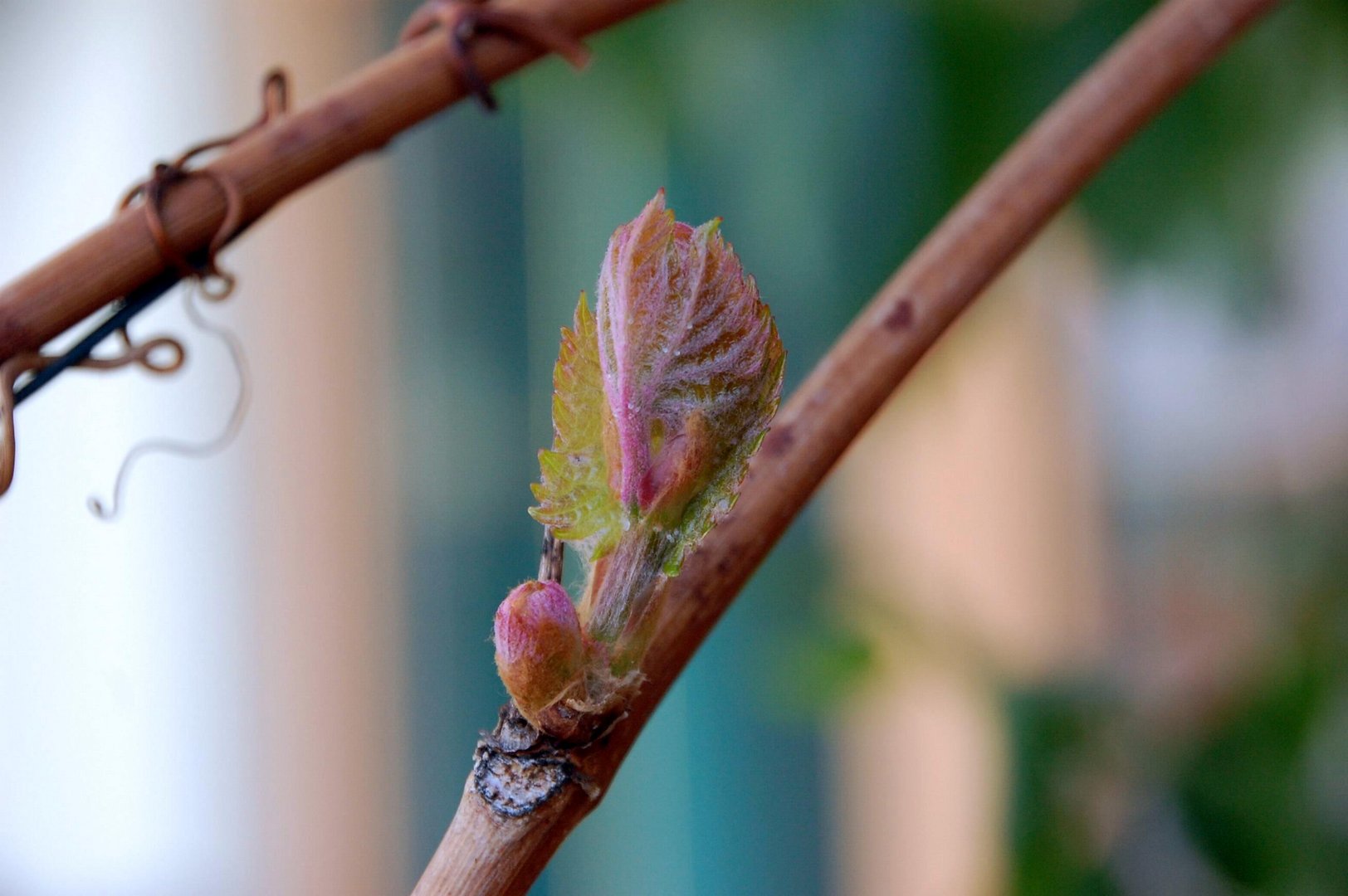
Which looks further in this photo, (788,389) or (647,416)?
(788,389)

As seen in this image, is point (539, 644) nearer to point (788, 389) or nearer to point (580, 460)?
point (580, 460)

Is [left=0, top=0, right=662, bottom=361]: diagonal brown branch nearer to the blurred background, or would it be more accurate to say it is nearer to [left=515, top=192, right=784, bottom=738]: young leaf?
[left=515, top=192, right=784, bottom=738]: young leaf

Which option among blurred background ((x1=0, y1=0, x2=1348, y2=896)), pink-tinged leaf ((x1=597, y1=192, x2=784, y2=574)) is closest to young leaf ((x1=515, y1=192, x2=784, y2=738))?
pink-tinged leaf ((x1=597, y1=192, x2=784, y2=574))

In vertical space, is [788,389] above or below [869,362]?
above

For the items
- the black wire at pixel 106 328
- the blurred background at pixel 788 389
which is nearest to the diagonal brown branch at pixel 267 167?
the black wire at pixel 106 328

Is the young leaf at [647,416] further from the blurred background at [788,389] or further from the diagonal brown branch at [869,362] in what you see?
the blurred background at [788,389]

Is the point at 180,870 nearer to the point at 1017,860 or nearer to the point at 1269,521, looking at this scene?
the point at 1017,860

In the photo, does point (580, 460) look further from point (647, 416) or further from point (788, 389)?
point (788, 389)

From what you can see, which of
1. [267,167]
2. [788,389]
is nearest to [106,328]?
[267,167]
